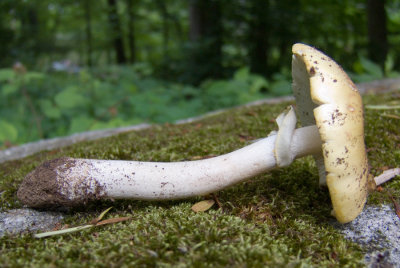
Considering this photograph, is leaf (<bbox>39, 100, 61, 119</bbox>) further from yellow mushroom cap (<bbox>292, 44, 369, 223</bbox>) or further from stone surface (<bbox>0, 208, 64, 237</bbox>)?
yellow mushroom cap (<bbox>292, 44, 369, 223</bbox>)

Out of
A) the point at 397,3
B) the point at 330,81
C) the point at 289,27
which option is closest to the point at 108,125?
the point at 330,81

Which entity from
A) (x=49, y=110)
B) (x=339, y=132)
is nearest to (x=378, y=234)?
(x=339, y=132)

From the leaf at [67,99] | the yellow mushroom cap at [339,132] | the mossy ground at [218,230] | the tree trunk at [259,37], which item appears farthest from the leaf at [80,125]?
the yellow mushroom cap at [339,132]

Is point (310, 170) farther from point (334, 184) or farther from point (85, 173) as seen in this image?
point (85, 173)

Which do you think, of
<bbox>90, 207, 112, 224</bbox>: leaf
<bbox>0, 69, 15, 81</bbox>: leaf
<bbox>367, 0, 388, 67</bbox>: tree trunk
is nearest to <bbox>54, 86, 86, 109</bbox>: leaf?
<bbox>0, 69, 15, 81</bbox>: leaf

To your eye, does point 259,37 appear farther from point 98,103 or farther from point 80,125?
point 80,125

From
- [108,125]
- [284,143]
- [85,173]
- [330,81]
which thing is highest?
[330,81]
